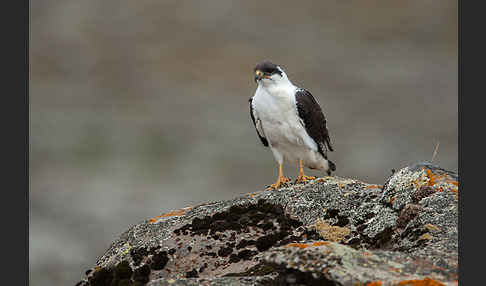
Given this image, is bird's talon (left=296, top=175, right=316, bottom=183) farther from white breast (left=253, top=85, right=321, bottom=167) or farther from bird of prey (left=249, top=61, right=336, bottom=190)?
white breast (left=253, top=85, right=321, bottom=167)

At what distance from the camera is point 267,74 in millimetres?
11781

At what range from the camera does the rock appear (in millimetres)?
5848

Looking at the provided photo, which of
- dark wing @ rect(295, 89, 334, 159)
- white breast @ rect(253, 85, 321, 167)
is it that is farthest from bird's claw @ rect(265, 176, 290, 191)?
dark wing @ rect(295, 89, 334, 159)

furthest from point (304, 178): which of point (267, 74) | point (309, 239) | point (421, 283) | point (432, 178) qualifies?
point (421, 283)

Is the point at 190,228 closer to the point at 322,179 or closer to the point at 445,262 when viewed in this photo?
the point at 322,179

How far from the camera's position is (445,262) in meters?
5.97

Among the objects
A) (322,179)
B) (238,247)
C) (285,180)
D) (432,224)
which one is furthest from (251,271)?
(285,180)

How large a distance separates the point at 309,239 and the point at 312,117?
4323 millimetres

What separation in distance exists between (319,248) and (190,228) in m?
3.73

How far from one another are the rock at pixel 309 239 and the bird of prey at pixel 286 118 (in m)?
1.82

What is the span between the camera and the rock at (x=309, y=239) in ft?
19.2

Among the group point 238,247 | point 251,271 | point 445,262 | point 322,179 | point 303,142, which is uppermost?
point 303,142

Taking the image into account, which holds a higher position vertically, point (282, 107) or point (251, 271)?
point (282, 107)

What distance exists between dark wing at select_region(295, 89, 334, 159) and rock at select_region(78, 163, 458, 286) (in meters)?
1.99
